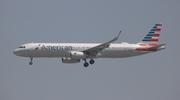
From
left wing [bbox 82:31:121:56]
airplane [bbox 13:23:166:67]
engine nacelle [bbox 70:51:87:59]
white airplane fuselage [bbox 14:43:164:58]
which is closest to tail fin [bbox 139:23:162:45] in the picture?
airplane [bbox 13:23:166:67]

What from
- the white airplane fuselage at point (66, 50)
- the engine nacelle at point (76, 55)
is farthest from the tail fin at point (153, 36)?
the engine nacelle at point (76, 55)

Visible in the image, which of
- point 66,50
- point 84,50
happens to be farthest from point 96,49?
point 66,50

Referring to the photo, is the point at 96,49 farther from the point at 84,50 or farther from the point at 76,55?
the point at 76,55

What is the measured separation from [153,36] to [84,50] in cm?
1707

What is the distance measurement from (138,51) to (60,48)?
15.6 m

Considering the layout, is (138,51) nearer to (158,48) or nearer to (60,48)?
(158,48)

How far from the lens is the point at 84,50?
7256 cm

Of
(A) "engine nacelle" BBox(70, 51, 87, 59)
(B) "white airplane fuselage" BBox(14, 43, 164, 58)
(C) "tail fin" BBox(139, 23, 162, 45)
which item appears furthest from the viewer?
(C) "tail fin" BBox(139, 23, 162, 45)

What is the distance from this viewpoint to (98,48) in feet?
237

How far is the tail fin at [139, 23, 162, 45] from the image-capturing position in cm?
8069

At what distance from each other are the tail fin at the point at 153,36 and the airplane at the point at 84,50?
0.97 metres

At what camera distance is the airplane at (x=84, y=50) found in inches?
2790

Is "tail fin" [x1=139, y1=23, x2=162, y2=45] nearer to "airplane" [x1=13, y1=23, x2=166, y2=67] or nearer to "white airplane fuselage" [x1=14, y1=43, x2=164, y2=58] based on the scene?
"airplane" [x1=13, y1=23, x2=166, y2=67]

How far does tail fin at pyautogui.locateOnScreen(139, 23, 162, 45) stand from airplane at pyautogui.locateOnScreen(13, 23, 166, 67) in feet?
3.20
